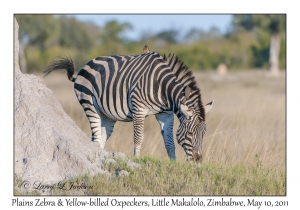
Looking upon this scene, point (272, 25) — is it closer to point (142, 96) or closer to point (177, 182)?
point (142, 96)

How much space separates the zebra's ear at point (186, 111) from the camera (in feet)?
29.0

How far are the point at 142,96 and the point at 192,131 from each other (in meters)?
1.20

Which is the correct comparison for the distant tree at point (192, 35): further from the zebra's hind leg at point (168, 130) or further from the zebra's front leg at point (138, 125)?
the zebra's front leg at point (138, 125)

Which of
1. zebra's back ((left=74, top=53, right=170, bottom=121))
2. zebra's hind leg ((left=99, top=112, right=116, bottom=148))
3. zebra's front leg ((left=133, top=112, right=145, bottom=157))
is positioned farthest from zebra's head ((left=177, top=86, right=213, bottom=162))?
zebra's hind leg ((left=99, top=112, right=116, bottom=148))

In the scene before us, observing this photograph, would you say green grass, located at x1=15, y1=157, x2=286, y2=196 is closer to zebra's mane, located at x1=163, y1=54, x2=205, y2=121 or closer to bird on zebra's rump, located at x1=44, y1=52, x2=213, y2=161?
bird on zebra's rump, located at x1=44, y1=52, x2=213, y2=161

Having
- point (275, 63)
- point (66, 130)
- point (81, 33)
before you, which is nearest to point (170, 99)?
point (66, 130)

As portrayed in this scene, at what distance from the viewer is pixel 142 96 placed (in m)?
9.43

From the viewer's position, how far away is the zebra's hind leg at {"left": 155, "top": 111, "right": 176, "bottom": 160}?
9.65 metres

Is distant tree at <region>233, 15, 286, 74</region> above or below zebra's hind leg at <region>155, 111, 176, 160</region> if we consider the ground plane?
above

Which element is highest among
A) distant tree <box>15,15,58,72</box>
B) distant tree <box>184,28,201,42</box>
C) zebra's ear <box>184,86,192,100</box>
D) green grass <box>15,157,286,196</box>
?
distant tree <box>184,28,201,42</box>

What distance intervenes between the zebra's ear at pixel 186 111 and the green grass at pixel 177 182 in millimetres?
840

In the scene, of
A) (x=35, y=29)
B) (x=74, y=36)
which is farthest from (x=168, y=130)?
(x=74, y=36)

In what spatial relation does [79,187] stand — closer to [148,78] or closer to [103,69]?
[148,78]

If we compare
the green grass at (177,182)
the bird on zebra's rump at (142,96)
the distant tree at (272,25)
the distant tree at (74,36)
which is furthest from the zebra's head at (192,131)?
the distant tree at (74,36)
